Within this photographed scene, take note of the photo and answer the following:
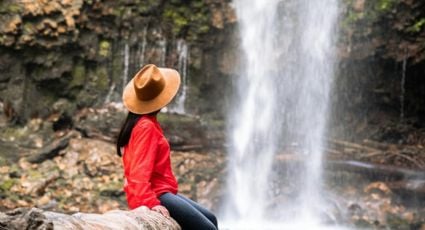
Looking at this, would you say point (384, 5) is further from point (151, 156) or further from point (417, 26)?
point (151, 156)

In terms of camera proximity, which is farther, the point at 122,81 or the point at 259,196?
the point at 122,81

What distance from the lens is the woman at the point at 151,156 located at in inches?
100

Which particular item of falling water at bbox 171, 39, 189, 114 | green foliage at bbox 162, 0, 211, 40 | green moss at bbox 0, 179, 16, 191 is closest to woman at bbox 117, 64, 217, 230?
green moss at bbox 0, 179, 16, 191

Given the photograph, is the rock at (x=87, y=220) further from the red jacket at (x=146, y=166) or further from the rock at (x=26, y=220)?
the red jacket at (x=146, y=166)

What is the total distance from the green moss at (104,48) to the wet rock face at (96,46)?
0.02 metres

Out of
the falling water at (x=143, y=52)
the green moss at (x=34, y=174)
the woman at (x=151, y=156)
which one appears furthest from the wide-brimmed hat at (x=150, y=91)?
the falling water at (x=143, y=52)

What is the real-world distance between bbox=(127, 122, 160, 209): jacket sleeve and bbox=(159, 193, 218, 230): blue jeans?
0.09 meters

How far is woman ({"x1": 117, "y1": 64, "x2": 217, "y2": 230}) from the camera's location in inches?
100

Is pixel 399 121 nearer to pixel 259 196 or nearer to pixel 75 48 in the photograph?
pixel 259 196

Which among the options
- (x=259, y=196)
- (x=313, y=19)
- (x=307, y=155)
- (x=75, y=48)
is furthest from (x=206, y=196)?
(x=313, y=19)

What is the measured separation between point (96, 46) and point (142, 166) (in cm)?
882

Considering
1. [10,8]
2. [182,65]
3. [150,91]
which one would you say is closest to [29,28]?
[10,8]

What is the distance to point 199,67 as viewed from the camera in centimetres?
1165

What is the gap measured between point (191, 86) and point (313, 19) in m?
3.19
